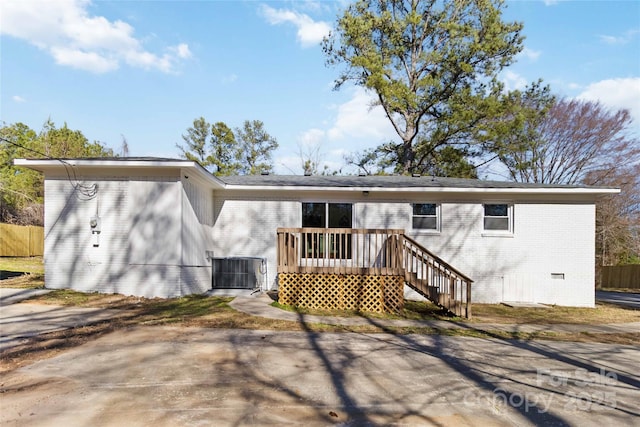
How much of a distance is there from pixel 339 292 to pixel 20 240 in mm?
21371

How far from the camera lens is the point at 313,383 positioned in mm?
3955

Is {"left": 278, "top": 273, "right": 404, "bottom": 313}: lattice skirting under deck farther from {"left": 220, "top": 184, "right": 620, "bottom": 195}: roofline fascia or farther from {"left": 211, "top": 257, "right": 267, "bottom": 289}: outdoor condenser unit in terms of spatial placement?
{"left": 220, "top": 184, "right": 620, "bottom": 195}: roofline fascia

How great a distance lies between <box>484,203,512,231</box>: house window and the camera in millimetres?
10734

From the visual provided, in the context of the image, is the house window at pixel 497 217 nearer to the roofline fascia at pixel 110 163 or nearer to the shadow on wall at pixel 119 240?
the roofline fascia at pixel 110 163

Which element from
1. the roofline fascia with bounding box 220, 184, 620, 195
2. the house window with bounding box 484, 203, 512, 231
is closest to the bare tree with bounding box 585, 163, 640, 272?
the roofline fascia with bounding box 220, 184, 620, 195

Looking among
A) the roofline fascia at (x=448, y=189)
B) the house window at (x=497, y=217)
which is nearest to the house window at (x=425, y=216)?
the roofline fascia at (x=448, y=189)

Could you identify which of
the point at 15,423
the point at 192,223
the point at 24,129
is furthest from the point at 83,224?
the point at 24,129

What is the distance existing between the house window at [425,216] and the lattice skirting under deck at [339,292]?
306cm

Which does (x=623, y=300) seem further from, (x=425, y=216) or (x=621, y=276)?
→ (x=621, y=276)

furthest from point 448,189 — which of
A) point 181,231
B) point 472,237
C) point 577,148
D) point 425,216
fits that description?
point 577,148

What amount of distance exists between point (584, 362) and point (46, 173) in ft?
38.6

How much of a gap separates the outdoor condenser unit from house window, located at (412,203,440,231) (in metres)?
4.94

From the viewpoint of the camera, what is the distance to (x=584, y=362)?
201 inches

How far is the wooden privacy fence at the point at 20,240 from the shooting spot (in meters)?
19.3
